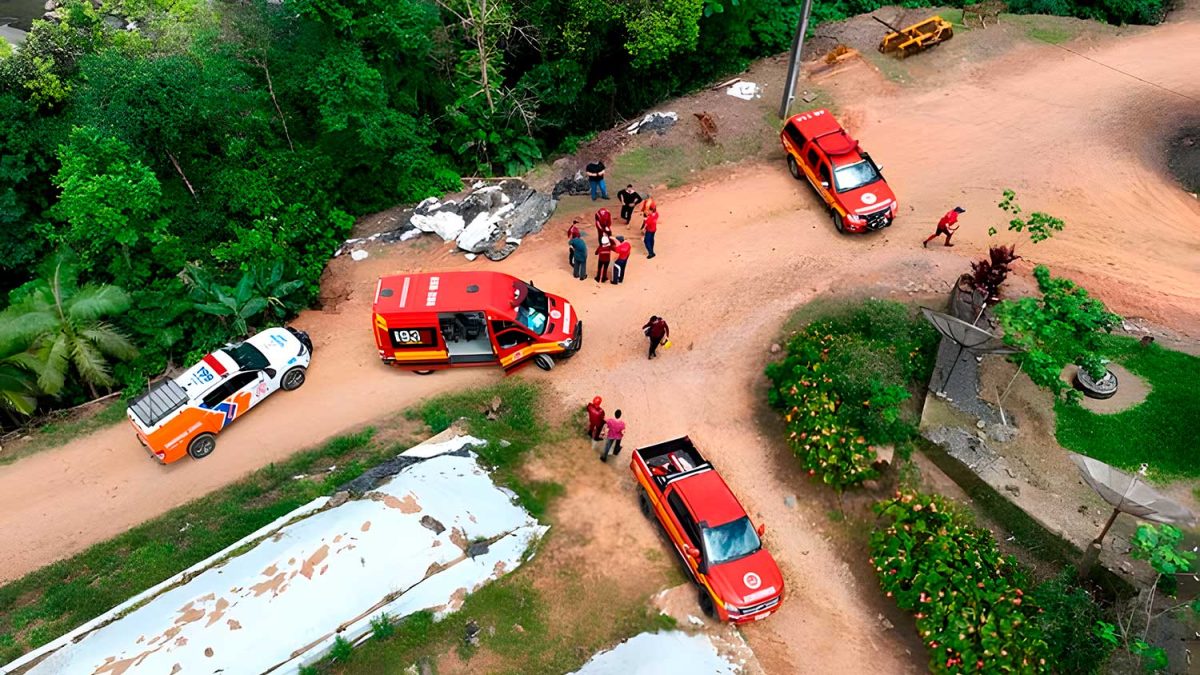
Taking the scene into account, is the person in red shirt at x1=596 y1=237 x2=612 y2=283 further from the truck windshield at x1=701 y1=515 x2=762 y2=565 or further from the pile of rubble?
the truck windshield at x1=701 y1=515 x2=762 y2=565

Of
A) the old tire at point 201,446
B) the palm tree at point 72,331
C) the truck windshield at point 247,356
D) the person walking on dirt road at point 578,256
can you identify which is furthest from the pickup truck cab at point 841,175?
the palm tree at point 72,331

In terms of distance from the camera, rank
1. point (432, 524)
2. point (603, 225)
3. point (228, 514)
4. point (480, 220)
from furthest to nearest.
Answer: point (480, 220) < point (603, 225) < point (228, 514) < point (432, 524)

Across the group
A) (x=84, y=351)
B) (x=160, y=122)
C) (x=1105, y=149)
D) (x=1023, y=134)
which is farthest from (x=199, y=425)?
(x=1105, y=149)

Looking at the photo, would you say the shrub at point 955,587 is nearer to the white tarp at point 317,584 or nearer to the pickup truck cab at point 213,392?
the white tarp at point 317,584

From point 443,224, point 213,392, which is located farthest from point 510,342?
point 213,392

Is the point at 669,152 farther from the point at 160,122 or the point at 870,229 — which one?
the point at 160,122

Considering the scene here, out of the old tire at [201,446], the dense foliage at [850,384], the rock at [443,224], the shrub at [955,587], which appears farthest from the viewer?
the rock at [443,224]

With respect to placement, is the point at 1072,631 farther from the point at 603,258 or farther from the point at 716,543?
the point at 603,258

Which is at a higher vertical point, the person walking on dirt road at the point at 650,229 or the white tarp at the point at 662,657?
the person walking on dirt road at the point at 650,229
